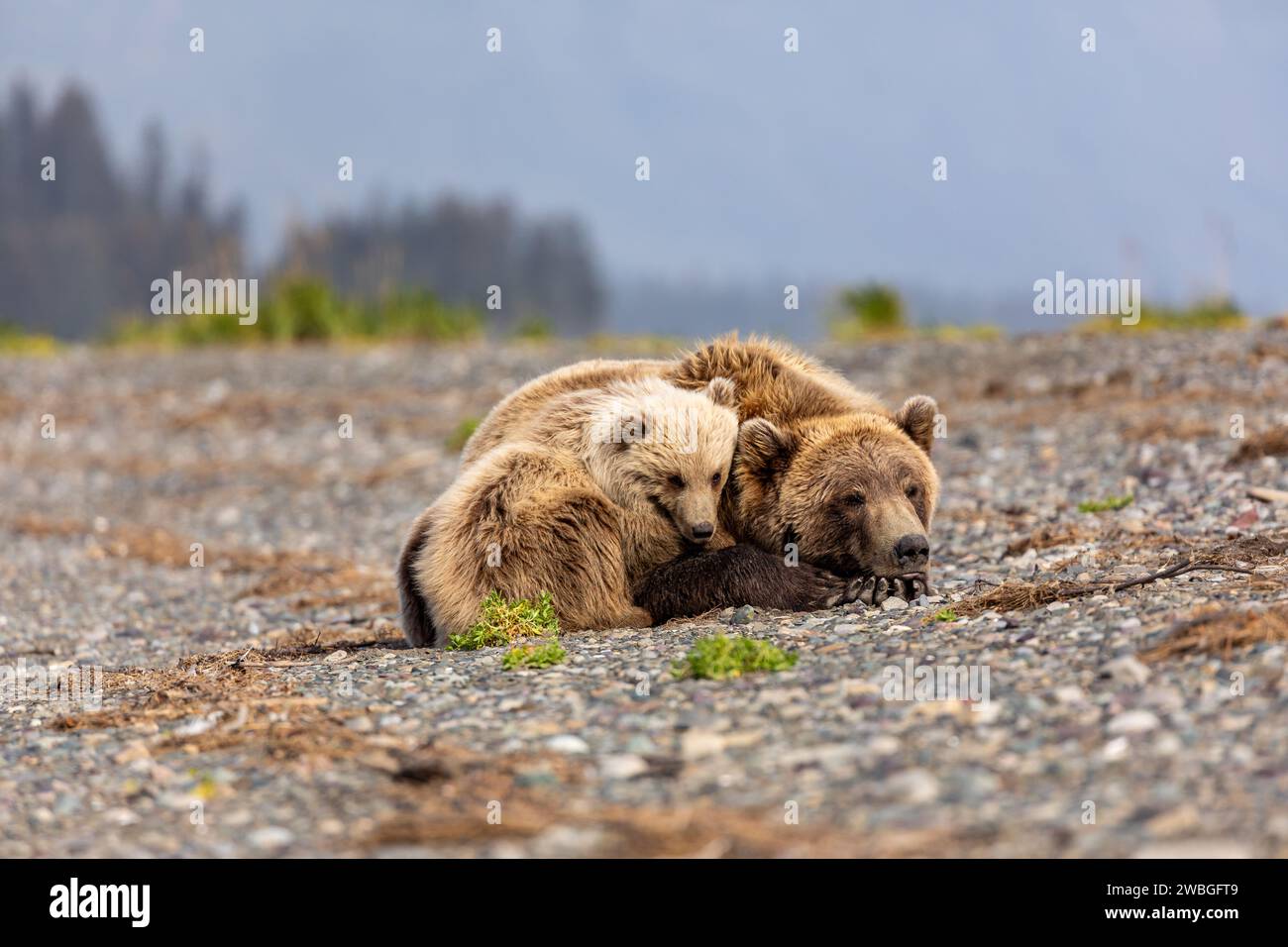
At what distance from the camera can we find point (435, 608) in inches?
244

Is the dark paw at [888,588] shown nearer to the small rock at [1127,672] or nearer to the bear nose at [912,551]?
the bear nose at [912,551]

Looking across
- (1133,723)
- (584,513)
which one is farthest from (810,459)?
(1133,723)

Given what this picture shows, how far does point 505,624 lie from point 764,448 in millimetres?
1423

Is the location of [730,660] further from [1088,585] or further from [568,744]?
[1088,585]

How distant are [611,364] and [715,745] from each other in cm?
333

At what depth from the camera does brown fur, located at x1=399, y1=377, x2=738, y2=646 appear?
20.0ft

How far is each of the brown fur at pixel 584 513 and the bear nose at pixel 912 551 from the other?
804 mm

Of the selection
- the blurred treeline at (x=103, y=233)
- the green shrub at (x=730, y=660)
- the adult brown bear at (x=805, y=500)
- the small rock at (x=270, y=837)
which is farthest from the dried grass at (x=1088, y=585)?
the blurred treeline at (x=103, y=233)

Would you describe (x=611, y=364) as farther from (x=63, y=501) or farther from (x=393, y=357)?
(x=393, y=357)

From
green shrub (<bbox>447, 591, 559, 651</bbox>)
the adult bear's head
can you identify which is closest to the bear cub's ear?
the adult bear's head

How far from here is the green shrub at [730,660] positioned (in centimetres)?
498

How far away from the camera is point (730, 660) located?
5004mm

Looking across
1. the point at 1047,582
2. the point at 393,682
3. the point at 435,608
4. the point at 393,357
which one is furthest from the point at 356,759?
the point at 393,357

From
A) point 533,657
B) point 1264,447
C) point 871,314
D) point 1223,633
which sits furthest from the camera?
point 871,314
